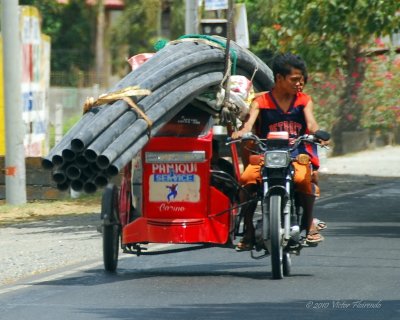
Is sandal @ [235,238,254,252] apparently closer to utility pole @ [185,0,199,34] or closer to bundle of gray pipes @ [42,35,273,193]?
bundle of gray pipes @ [42,35,273,193]

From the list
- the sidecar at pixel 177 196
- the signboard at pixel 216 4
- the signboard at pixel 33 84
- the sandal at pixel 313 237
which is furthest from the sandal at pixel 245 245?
the signboard at pixel 33 84

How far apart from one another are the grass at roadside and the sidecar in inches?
260

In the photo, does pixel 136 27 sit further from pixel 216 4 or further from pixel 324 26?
pixel 216 4

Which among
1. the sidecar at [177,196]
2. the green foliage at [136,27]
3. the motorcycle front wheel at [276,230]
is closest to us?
the motorcycle front wheel at [276,230]

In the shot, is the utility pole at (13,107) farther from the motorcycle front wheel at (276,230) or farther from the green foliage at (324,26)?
the motorcycle front wheel at (276,230)

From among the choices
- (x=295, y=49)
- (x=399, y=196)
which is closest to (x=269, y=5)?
(x=295, y=49)

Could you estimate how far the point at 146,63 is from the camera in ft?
40.2

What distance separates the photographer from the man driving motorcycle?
12.0m

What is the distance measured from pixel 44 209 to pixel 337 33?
7.85 m

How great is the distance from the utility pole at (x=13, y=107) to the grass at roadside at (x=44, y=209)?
293 millimetres

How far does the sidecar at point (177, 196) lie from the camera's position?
12094 millimetres

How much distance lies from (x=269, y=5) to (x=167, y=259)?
17.4 m

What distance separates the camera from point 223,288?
11.3 m

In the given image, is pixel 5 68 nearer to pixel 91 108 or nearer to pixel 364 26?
pixel 364 26
